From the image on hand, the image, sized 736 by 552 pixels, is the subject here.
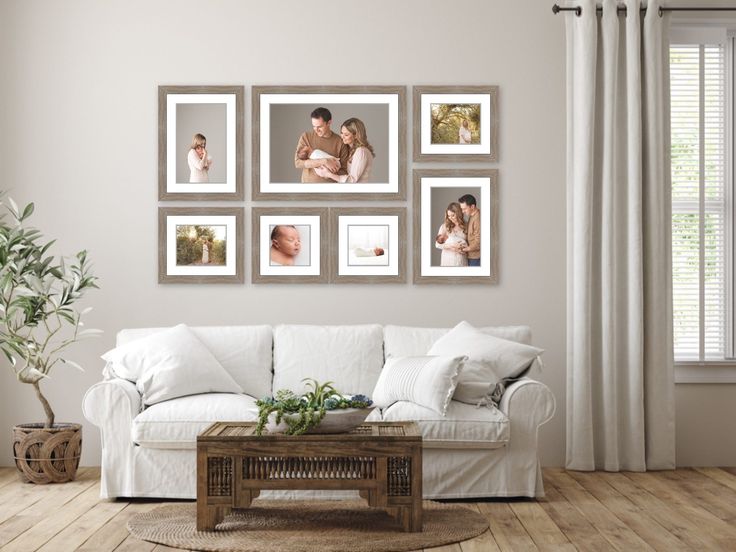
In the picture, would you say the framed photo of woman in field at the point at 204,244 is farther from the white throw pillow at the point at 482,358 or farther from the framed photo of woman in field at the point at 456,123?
the white throw pillow at the point at 482,358

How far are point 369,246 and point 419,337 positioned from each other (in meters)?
0.70

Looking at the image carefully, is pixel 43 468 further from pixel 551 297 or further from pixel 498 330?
pixel 551 297

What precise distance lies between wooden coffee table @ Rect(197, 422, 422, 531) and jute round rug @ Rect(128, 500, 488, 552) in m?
0.11

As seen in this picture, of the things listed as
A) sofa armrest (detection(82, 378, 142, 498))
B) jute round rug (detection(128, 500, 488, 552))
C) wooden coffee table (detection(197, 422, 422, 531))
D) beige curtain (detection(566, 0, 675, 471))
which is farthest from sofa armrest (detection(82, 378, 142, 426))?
beige curtain (detection(566, 0, 675, 471))

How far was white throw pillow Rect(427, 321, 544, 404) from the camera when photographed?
175 inches

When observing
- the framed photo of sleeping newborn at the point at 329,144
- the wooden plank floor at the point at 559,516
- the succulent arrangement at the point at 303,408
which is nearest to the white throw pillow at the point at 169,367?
the wooden plank floor at the point at 559,516

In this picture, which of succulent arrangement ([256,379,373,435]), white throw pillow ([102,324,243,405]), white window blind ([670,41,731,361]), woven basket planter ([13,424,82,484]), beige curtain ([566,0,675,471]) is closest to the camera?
succulent arrangement ([256,379,373,435])

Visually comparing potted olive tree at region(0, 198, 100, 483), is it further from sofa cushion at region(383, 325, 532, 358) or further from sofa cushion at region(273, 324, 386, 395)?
sofa cushion at region(383, 325, 532, 358)

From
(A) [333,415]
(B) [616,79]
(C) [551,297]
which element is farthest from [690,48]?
(A) [333,415]

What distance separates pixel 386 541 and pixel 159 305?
2398 millimetres

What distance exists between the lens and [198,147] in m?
5.40

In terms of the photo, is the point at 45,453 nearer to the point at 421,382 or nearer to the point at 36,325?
the point at 36,325

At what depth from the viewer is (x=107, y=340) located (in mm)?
5379

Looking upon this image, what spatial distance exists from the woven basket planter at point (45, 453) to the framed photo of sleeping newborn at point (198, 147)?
1.49 m
